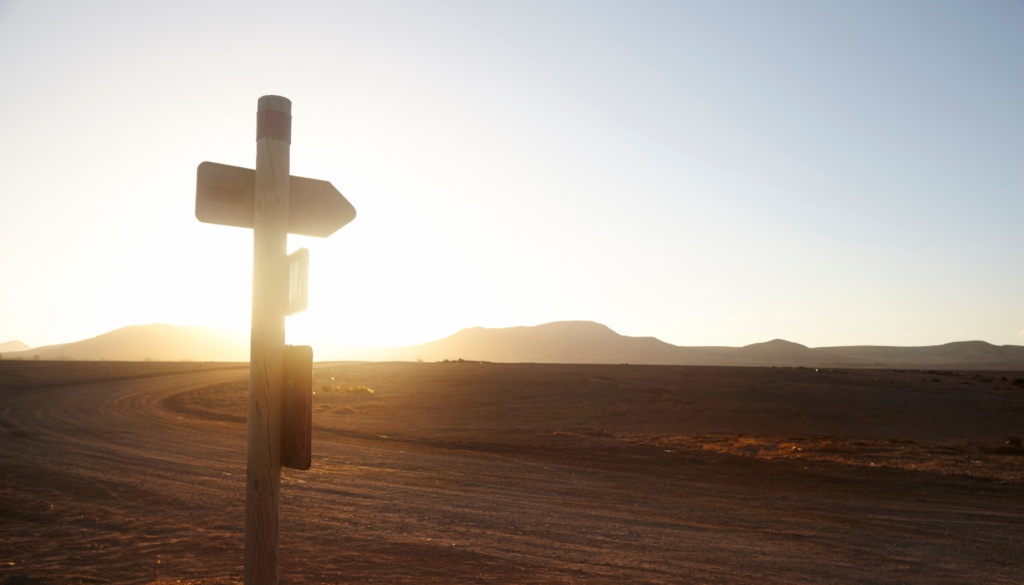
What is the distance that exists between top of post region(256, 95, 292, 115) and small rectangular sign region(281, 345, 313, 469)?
128 centimetres

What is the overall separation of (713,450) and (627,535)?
35.8 feet

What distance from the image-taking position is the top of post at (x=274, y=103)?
3.45 m

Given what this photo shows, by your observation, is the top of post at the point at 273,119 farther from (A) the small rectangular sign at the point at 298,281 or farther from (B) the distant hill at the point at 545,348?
(B) the distant hill at the point at 545,348


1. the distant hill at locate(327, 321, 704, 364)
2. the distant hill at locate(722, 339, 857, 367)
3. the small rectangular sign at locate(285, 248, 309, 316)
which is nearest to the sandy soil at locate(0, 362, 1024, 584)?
the small rectangular sign at locate(285, 248, 309, 316)

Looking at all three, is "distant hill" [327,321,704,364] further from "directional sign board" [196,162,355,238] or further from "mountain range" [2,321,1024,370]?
"directional sign board" [196,162,355,238]

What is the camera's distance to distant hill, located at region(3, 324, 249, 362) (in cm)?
15616

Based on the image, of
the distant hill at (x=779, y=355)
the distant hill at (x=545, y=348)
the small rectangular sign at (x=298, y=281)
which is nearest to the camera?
the small rectangular sign at (x=298, y=281)

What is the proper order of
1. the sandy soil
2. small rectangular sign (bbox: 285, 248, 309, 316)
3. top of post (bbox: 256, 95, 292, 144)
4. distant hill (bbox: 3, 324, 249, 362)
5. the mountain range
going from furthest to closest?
distant hill (bbox: 3, 324, 249, 362) < the mountain range < the sandy soil < top of post (bbox: 256, 95, 292, 144) < small rectangular sign (bbox: 285, 248, 309, 316)

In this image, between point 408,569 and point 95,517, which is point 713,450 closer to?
point 408,569

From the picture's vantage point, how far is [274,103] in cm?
345

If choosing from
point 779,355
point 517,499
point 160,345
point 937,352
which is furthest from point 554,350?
point 517,499

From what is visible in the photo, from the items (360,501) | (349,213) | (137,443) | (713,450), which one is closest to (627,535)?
(360,501)

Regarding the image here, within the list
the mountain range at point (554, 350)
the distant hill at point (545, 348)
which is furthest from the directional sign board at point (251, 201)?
the distant hill at point (545, 348)

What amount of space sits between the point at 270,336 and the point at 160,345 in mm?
190087
